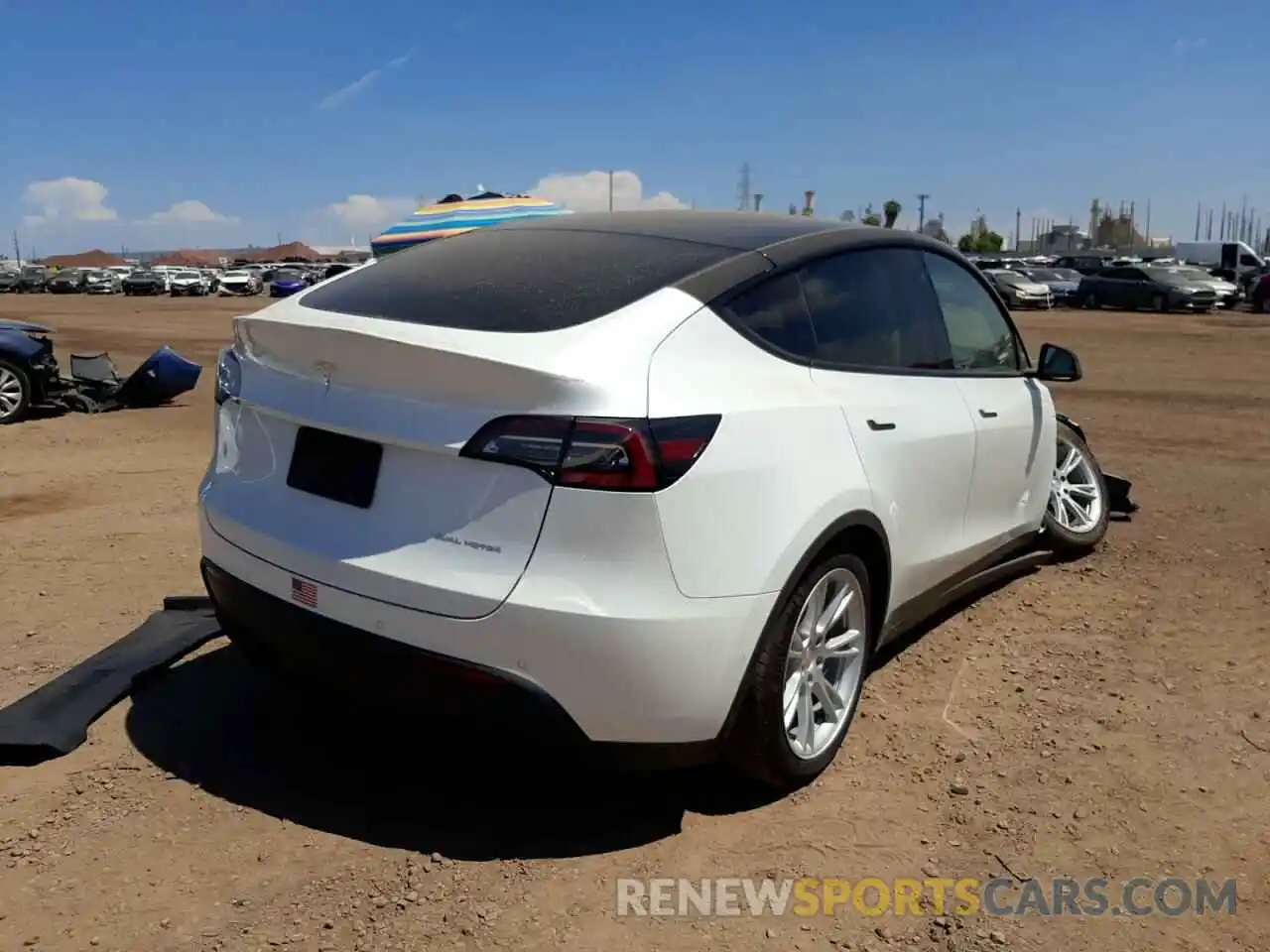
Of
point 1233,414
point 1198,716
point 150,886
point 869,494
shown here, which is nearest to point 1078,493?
point 1198,716

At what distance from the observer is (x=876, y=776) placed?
3.55 m

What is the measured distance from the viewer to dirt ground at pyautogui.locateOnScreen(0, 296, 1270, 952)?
278 centimetres

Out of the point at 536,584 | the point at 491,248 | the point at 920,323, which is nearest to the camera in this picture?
the point at 536,584

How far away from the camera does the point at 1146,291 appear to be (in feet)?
110

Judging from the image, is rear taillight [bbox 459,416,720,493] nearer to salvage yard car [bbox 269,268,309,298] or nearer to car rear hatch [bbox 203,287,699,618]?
car rear hatch [bbox 203,287,699,618]

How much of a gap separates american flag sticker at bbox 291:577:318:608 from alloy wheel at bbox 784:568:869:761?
1.34m

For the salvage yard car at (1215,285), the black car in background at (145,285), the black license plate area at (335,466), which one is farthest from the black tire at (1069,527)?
the black car in background at (145,285)

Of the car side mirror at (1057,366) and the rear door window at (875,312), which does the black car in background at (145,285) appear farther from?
the rear door window at (875,312)

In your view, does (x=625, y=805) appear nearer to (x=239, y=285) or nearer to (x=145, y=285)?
(x=239, y=285)

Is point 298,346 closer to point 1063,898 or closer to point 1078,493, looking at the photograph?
point 1063,898

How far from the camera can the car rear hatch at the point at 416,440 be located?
276cm

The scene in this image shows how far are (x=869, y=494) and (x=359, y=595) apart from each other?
1590mm

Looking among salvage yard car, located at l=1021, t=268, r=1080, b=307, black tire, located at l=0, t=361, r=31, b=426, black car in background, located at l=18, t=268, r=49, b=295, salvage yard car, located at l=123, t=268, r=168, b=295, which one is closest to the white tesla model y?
black tire, located at l=0, t=361, r=31, b=426

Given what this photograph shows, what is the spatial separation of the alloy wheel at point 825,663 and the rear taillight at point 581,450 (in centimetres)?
74
